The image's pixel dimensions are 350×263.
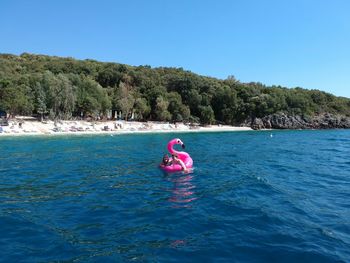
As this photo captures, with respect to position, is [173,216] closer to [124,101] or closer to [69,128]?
[69,128]

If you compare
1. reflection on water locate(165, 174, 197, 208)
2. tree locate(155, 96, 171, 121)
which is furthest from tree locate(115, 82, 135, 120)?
reflection on water locate(165, 174, 197, 208)

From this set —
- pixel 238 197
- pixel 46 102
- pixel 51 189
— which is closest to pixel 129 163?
pixel 51 189

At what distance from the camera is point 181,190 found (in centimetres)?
1561

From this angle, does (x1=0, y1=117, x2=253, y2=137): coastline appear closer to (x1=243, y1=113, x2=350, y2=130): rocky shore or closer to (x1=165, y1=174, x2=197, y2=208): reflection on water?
(x1=243, y1=113, x2=350, y2=130): rocky shore

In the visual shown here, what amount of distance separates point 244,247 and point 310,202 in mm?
5919

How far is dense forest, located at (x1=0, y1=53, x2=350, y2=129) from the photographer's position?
73.8 m

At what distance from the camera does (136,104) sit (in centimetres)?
9344

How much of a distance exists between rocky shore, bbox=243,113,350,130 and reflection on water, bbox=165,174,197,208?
3736 inches

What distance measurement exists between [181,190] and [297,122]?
113711 mm

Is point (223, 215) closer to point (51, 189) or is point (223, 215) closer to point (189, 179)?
point (189, 179)

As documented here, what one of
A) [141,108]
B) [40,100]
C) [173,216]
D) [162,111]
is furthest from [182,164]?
[162,111]

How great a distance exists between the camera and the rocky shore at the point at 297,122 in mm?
116062

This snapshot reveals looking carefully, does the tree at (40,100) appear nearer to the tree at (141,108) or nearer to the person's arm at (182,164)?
the tree at (141,108)

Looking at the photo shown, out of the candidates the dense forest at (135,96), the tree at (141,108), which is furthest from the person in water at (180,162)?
the tree at (141,108)
